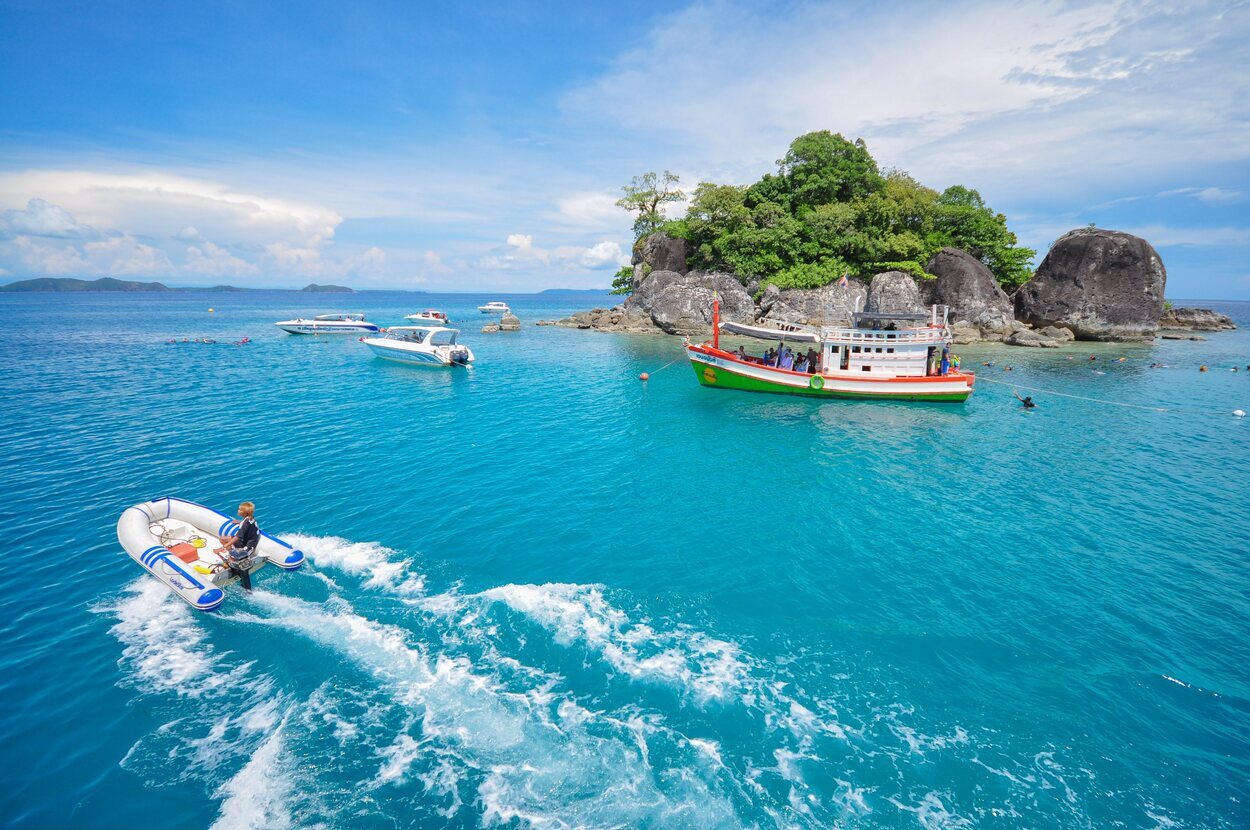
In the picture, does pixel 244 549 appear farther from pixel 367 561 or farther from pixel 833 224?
pixel 833 224

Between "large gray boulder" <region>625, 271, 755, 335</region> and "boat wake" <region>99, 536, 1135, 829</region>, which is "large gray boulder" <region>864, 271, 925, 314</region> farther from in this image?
"boat wake" <region>99, 536, 1135, 829</region>

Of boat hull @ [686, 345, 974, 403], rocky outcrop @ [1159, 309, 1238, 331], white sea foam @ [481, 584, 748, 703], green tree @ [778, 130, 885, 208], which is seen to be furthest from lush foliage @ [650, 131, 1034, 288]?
white sea foam @ [481, 584, 748, 703]

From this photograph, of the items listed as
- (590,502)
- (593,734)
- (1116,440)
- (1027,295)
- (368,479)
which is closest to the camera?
(593,734)

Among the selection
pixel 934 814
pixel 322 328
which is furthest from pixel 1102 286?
pixel 322 328

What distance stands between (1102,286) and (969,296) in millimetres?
15485

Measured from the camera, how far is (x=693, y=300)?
62.3 meters

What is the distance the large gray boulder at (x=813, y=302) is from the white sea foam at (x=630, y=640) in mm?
50864

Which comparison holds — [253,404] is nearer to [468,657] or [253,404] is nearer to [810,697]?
[468,657]

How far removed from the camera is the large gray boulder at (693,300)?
6119 cm

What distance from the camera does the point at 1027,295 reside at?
206 feet

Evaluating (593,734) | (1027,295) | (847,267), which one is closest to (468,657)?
(593,734)

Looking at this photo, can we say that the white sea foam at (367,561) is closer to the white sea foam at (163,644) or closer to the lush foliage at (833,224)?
the white sea foam at (163,644)

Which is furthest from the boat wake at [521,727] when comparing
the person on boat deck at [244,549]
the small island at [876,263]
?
the small island at [876,263]

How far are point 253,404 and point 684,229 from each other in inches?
2077
